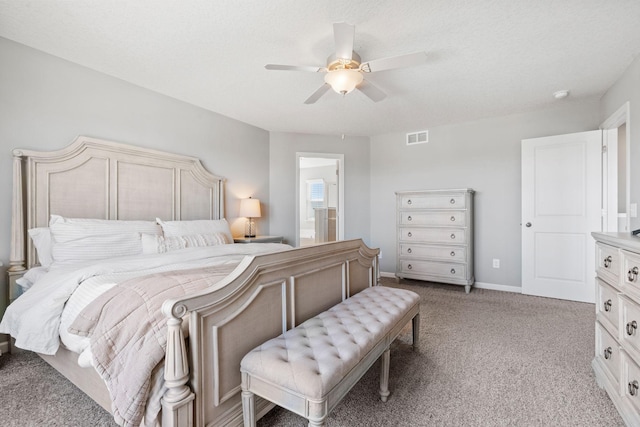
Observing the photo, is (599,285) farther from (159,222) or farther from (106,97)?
(106,97)

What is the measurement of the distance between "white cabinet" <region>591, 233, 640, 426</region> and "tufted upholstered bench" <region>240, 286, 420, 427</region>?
1.12 metres

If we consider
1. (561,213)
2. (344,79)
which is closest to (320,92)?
(344,79)

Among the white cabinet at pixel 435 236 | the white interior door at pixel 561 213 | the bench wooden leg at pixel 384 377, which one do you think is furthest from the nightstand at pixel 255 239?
the white interior door at pixel 561 213

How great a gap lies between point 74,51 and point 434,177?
14.6ft

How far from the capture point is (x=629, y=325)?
1.50 metres

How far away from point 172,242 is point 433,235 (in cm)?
330

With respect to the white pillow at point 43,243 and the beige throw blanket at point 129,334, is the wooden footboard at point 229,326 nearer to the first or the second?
the beige throw blanket at point 129,334

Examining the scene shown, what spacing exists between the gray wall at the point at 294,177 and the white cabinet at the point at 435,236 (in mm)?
864

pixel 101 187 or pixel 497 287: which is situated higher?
pixel 101 187

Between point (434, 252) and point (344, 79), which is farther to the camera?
point (434, 252)

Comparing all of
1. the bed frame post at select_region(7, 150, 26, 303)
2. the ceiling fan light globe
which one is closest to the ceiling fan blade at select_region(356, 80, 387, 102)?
the ceiling fan light globe

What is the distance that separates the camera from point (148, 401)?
3.95 feet

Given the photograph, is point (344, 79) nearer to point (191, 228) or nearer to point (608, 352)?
point (191, 228)

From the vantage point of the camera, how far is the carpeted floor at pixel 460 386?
1.59 meters
